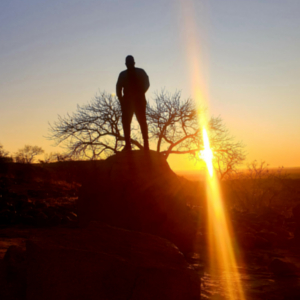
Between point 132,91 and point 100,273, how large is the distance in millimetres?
4708

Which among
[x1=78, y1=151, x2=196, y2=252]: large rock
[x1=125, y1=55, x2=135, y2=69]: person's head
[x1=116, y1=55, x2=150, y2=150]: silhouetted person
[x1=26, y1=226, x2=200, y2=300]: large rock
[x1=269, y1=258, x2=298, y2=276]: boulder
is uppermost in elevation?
[x1=125, y1=55, x2=135, y2=69]: person's head

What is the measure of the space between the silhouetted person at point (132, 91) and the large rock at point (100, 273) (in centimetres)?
384

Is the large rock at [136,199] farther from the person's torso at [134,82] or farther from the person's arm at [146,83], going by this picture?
the person's arm at [146,83]

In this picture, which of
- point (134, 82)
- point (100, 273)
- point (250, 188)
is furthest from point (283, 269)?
point (250, 188)

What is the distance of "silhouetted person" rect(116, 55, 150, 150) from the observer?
7020 millimetres

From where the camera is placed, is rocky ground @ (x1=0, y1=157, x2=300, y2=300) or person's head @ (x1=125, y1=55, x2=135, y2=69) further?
person's head @ (x1=125, y1=55, x2=135, y2=69)

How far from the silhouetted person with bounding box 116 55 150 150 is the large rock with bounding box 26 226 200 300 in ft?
12.6

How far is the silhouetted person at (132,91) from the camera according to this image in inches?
276

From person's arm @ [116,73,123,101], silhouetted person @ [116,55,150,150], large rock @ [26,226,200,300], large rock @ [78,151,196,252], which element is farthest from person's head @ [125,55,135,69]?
large rock @ [26,226,200,300]

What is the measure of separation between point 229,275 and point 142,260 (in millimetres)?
3125

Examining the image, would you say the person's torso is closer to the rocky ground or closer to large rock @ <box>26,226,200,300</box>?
the rocky ground

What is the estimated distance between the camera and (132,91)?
23.1ft

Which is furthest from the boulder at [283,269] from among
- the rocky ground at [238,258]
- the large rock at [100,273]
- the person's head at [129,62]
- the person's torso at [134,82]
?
the person's head at [129,62]

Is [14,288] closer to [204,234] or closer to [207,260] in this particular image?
[207,260]
